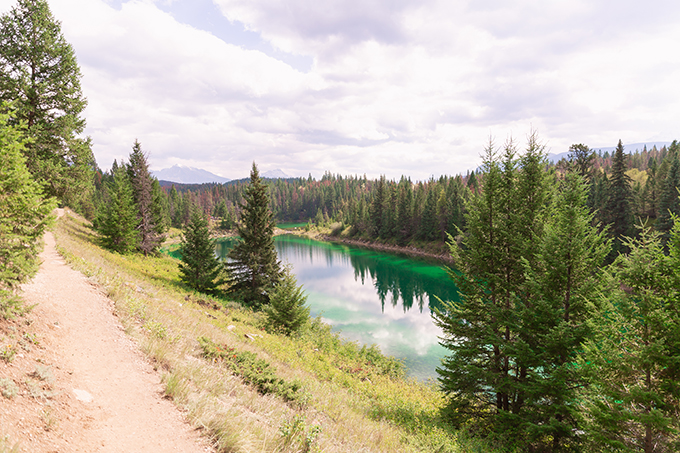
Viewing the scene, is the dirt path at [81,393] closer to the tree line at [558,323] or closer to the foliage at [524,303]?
the tree line at [558,323]

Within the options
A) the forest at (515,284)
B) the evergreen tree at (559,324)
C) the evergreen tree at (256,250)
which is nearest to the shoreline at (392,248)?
the evergreen tree at (256,250)

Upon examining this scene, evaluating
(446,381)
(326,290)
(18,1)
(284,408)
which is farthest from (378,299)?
(18,1)

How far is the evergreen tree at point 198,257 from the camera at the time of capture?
24.9 metres

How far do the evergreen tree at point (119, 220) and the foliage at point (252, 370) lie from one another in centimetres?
2609

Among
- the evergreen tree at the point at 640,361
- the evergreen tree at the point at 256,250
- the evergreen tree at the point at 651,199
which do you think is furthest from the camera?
the evergreen tree at the point at 651,199

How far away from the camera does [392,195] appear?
9175 centimetres

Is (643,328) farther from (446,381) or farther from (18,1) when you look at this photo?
(18,1)

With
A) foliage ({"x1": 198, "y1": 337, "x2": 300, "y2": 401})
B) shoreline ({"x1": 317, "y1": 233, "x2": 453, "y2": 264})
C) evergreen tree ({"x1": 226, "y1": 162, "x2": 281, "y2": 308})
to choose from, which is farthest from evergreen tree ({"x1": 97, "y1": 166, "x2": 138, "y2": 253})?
shoreline ({"x1": 317, "y1": 233, "x2": 453, "y2": 264})

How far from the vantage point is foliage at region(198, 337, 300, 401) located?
836 cm

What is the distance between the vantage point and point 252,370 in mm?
8891

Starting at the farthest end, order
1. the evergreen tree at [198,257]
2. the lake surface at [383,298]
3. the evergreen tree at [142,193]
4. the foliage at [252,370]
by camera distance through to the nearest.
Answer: the evergreen tree at [142,193] < the lake surface at [383,298] < the evergreen tree at [198,257] < the foliage at [252,370]

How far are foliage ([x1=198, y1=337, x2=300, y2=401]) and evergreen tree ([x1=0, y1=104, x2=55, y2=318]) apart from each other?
4819 mm

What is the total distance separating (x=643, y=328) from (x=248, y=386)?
1065cm

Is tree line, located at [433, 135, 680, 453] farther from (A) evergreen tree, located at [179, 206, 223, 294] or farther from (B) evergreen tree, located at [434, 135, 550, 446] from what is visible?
(A) evergreen tree, located at [179, 206, 223, 294]
